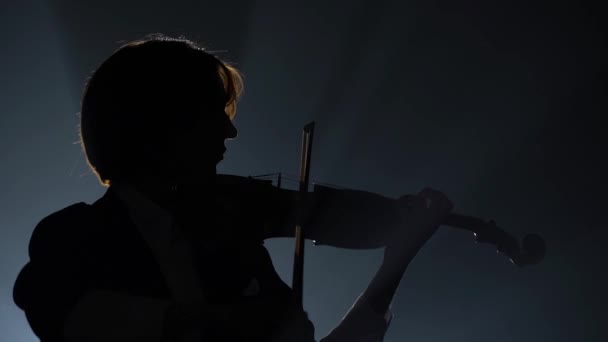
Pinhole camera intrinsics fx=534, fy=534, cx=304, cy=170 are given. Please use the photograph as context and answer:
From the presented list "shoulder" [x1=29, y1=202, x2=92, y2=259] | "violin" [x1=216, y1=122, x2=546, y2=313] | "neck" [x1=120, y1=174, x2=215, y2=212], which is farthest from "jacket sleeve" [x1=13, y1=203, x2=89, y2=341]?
"violin" [x1=216, y1=122, x2=546, y2=313]

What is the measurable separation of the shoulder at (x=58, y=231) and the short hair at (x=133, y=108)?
0.15 m

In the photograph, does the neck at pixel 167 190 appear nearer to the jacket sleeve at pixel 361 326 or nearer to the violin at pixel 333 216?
the jacket sleeve at pixel 361 326

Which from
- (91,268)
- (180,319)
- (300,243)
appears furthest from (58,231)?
(300,243)

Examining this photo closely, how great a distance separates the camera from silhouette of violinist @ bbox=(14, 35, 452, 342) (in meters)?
0.46

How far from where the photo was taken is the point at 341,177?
12.6ft

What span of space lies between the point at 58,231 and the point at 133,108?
9.0 inches

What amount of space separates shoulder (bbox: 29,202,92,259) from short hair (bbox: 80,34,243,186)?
0.15 m

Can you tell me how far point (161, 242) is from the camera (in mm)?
583

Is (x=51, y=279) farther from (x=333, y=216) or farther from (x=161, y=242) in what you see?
(x=333, y=216)

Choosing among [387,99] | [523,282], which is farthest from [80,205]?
[523,282]

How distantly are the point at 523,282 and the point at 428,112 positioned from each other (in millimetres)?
1534

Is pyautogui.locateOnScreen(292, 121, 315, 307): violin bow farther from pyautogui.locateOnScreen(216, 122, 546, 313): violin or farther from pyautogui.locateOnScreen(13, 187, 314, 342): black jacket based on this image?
pyautogui.locateOnScreen(13, 187, 314, 342): black jacket

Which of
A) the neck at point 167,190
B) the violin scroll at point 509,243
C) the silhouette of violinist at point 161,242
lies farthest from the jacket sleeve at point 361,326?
the violin scroll at point 509,243

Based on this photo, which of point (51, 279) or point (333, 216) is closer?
point (51, 279)
